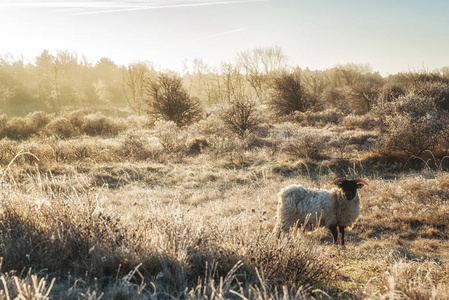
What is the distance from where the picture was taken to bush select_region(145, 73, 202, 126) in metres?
25.1

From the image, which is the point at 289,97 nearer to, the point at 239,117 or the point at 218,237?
the point at 239,117

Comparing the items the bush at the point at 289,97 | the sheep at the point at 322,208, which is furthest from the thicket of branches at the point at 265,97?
the sheep at the point at 322,208

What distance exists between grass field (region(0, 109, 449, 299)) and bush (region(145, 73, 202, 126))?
12264mm

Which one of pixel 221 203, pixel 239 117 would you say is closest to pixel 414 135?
pixel 221 203

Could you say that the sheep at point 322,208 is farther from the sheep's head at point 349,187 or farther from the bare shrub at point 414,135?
the bare shrub at point 414,135

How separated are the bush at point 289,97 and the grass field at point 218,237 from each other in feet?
49.2

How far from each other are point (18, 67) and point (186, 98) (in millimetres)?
54094

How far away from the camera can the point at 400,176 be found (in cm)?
941

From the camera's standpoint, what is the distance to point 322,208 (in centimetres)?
543

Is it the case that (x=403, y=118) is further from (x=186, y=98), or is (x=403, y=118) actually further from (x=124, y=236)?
(x=186, y=98)

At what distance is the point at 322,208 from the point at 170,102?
2151cm

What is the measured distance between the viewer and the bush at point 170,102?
25.1 meters

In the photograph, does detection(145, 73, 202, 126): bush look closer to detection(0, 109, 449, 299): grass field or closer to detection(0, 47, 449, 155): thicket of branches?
detection(0, 47, 449, 155): thicket of branches

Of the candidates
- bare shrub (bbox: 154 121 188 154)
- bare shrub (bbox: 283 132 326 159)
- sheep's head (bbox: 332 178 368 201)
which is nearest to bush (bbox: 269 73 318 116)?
bare shrub (bbox: 154 121 188 154)
